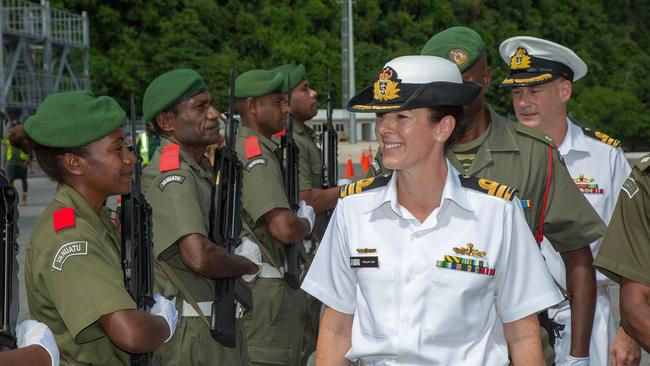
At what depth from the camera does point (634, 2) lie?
91.9 m

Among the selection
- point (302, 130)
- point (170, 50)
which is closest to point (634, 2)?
point (170, 50)

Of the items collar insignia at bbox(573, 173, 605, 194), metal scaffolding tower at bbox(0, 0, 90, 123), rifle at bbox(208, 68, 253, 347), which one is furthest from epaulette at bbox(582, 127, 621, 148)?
metal scaffolding tower at bbox(0, 0, 90, 123)

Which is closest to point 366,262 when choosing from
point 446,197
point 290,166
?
point 446,197

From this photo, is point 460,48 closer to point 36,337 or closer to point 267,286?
point 36,337

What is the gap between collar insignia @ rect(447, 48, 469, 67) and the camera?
4.00 m

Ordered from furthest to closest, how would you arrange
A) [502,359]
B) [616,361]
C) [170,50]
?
[170,50], [616,361], [502,359]

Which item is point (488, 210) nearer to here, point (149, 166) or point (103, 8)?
point (149, 166)

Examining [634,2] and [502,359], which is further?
[634,2]

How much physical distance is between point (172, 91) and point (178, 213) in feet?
2.41

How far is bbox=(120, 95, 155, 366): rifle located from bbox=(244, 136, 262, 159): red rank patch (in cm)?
182

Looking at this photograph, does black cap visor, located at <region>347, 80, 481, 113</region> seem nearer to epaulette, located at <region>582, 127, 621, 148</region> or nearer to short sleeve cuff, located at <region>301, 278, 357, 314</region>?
short sleeve cuff, located at <region>301, 278, 357, 314</region>

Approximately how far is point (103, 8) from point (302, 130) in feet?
227

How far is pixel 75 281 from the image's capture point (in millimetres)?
3176

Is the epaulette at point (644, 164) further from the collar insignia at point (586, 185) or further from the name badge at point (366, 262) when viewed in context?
the collar insignia at point (586, 185)
